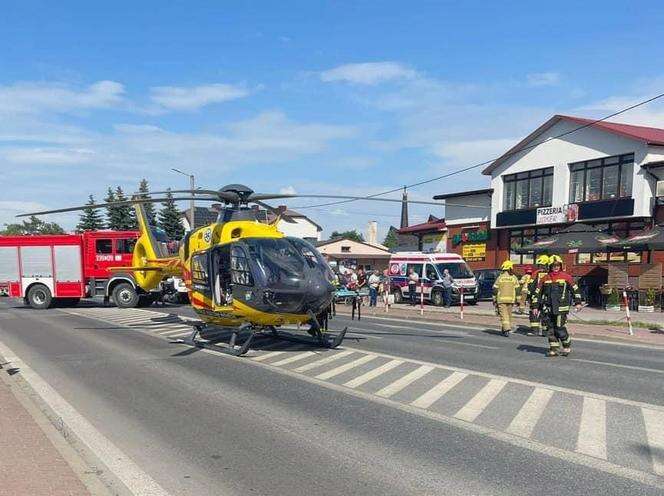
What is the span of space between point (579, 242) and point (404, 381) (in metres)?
17.9

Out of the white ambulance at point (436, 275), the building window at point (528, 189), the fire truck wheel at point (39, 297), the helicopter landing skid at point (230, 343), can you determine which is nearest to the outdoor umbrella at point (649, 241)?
the white ambulance at point (436, 275)

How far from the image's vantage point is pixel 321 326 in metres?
11.7

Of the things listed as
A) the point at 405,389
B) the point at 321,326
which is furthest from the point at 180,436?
the point at 321,326

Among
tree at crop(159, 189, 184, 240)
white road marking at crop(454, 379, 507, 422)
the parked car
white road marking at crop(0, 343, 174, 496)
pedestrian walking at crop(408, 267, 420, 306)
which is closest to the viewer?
white road marking at crop(0, 343, 174, 496)

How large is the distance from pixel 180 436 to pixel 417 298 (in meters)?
20.9

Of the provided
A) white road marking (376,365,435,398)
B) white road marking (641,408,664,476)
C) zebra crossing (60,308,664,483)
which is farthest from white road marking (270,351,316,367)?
white road marking (641,408,664,476)

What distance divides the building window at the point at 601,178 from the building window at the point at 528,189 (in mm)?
1422

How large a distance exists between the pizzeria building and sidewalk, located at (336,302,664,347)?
5.34 m

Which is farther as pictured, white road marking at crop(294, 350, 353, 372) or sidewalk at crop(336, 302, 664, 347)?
sidewalk at crop(336, 302, 664, 347)

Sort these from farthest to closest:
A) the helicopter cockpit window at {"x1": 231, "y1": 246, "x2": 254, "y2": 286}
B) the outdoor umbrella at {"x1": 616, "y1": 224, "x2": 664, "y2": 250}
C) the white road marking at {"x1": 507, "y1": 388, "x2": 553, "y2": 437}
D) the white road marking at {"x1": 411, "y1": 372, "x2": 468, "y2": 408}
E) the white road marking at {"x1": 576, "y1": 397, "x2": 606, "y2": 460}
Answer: the outdoor umbrella at {"x1": 616, "y1": 224, "x2": 664, "y2": 250} → the helicopter cockpit window at {"x1": 231, "y1": 246, "x2": 254, "y2": 286} → the white road marking at {"x1": 411, "y1": 372, "x2": 468, "y2": 408} → the white road marking at {"x1": 507, "y1": 388, "x2": 553, "y2": 437} → the white road marking at {"x1": 576, "y1": 397, "x2": 606, "y2": 460}

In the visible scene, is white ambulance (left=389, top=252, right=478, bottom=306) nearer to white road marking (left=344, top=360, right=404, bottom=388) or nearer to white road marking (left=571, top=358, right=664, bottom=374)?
white road marking (left=571, top=358, right=664, bottom=374)

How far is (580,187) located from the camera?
29094mm

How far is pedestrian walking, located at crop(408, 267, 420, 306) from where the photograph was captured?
83.5 ft

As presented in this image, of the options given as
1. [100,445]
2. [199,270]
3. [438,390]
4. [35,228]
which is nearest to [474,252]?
[199,270]
